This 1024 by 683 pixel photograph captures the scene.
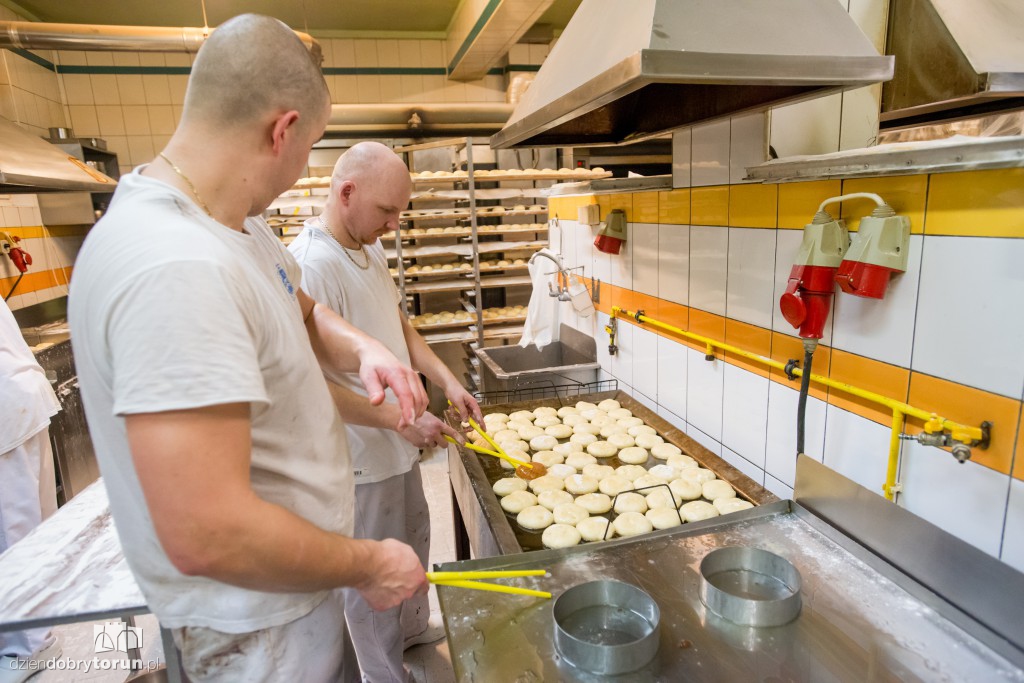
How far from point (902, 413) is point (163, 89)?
6.77 metres

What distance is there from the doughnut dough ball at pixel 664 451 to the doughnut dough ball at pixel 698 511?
315 millimetres

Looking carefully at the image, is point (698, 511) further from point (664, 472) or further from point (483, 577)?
point (483, 577)

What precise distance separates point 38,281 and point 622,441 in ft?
15.5

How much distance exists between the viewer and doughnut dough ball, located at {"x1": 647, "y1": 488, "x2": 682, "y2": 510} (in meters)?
1.65

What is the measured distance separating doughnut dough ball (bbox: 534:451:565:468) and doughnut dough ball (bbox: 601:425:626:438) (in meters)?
0.22

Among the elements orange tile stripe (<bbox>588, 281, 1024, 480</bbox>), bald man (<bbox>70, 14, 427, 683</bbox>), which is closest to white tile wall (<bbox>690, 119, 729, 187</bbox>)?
orange tile stripe (<bbox>588, 281, 1024, 480</bbox>)

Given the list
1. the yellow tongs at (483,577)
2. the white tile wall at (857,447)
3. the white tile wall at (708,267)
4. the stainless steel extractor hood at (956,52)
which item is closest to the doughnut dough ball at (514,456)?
the yellow tongs at (483,577)

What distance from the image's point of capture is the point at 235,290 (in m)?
0.83

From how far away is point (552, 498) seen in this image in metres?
1.73

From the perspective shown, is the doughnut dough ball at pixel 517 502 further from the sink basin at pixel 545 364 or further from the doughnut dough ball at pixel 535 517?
the sink basin at pixel 545 364

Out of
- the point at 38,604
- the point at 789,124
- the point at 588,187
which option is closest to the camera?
the point at 38,604

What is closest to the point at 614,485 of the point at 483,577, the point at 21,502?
the point at 483,577

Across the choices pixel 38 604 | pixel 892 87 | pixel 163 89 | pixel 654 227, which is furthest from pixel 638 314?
pixel 163 89

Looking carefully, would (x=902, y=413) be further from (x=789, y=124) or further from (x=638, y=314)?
(x=638, y=314)
